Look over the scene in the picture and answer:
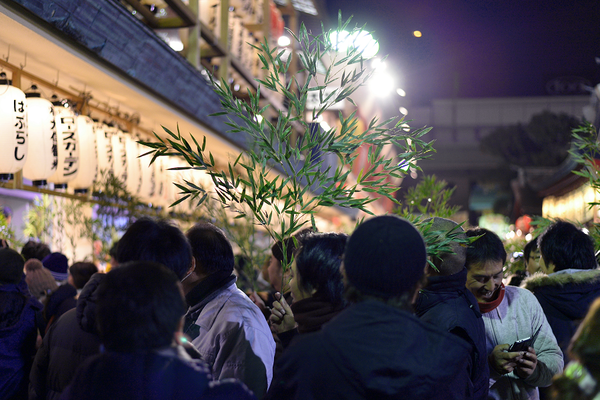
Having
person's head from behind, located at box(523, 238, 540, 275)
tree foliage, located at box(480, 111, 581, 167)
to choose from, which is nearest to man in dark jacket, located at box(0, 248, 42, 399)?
person's head from behind, located at box(523, 238, 540, 275)

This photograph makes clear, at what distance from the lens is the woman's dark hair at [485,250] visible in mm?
2926

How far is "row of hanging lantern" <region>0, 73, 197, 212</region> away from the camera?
490 centimetres

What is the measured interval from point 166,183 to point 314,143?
5.74 metres

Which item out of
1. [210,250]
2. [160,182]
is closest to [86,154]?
[160,182]

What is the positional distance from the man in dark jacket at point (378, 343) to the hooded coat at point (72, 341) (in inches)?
38.5

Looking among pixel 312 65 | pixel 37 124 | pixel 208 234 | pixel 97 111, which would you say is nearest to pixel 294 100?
pixel 312 65

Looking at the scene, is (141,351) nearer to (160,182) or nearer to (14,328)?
(14,328)

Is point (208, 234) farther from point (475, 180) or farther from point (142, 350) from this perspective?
point (475, 180)

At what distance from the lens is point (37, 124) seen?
5.34m

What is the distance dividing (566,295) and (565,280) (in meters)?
0.09

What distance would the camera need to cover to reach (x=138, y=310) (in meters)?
1.52

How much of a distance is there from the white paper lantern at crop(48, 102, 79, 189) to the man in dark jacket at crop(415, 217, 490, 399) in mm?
4516

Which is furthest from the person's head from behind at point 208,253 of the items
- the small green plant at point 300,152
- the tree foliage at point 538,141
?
the tree foliage at point 538,141

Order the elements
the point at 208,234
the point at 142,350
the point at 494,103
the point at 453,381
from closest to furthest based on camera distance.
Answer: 1. the point at 142,350
2. the point at 453,381
3. the point at 208,234
4. the point at 494,103
